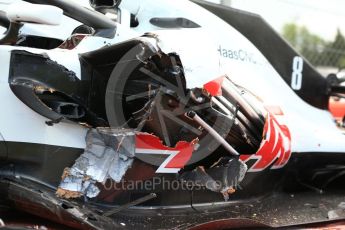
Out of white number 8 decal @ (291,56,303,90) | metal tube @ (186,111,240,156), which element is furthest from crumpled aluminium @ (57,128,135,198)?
white number 8 decal @ (291,56,303,90)

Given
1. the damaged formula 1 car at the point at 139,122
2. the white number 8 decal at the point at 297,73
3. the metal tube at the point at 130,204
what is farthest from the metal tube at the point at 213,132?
the white number 8 decal at the point at 297,73

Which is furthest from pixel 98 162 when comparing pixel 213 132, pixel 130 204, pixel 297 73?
pixel 297 73

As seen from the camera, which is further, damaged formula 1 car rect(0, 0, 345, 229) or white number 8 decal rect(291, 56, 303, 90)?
white number 8 decal rect(291, 56, 303, 90)

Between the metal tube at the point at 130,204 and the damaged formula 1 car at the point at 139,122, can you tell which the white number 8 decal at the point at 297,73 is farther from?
the metal tube at the point at 130,204

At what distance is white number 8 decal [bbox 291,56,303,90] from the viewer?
168 inches

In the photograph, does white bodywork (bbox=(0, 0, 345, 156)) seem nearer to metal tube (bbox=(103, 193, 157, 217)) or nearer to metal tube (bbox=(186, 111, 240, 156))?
metal tube (bbox=(186, 111, 240, 156))

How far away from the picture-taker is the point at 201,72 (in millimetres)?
2779

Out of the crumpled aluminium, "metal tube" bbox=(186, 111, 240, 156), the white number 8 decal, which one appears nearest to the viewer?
the crumpled aluminium

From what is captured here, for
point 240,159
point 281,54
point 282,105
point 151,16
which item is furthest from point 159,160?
point 281,54

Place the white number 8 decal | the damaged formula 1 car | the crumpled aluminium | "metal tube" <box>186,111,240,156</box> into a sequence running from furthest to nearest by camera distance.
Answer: the white number 8 decal < "metal tube" <box>186,111,240,156</box> < the crumpled aluminium < the damaged formula 1 car

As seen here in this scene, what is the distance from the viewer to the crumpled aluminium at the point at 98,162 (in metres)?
2.82

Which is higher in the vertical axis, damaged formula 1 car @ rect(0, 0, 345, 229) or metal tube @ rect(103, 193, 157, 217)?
damaged formula 1 car @ rect(0, 0, 345, 229)

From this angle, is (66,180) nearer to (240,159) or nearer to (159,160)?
(159,160)

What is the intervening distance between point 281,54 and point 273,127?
2.77ft
